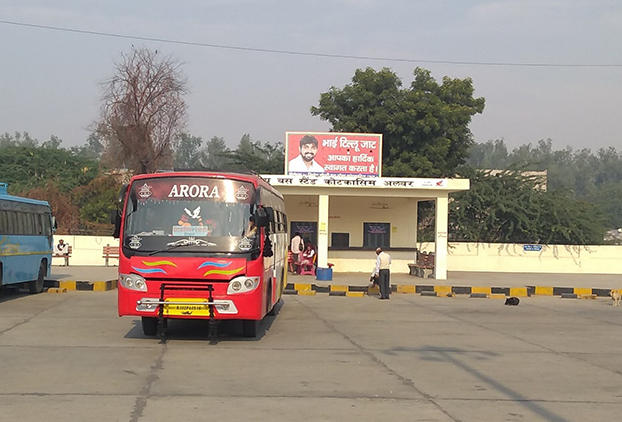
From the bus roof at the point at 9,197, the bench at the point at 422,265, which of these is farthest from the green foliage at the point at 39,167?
the bus roof at the point at 9,197

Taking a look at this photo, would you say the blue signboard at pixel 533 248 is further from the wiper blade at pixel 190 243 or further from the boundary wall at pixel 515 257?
the wiper blade at pixel 190 243

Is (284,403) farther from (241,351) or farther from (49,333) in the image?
(49,333)

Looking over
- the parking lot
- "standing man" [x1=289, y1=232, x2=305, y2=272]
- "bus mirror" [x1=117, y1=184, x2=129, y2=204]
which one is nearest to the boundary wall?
"standing man" [x1=289, y1=232, x2=305, y2=272]

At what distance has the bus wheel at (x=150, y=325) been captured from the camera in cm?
1292

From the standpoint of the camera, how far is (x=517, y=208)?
37594 millimetres

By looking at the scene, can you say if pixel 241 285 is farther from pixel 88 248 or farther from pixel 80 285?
pixel 88 248

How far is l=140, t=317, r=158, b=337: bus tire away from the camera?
42.4 feet

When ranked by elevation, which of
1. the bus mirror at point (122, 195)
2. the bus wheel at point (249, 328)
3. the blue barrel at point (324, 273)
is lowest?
the bus wheel at point (249, 328)

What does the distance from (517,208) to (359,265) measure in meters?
10.4

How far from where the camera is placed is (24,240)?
20062 millimetres

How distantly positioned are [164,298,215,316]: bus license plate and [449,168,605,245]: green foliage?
2654 cm

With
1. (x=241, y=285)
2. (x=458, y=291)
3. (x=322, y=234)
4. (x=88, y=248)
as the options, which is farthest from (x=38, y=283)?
(x=458, y=291)

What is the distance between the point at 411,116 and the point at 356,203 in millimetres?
8928

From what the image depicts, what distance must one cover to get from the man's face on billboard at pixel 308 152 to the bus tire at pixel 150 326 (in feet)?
54.0
